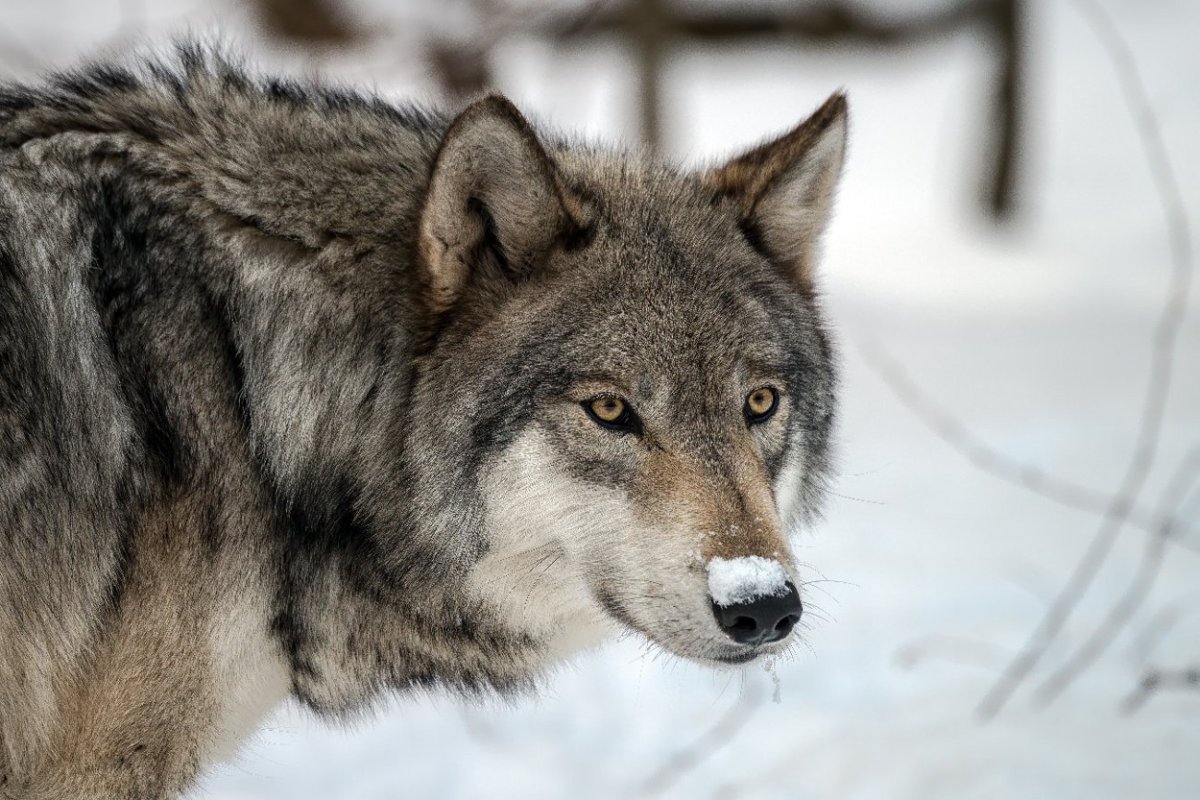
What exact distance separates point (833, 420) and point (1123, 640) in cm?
226

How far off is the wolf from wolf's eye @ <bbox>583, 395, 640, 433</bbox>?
1cm

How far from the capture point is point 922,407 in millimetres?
8000

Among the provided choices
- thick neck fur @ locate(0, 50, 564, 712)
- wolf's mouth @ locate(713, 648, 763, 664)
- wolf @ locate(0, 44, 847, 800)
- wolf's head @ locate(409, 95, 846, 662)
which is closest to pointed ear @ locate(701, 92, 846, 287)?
wolf @ locate(0, 44, 847, 800)

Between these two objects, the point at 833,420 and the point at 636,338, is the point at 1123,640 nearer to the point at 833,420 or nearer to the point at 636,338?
the point at 833,420

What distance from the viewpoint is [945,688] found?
4742 mm

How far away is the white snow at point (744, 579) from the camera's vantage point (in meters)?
2.60

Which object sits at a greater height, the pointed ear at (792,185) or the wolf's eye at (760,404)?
the pointed ear at (792,185)

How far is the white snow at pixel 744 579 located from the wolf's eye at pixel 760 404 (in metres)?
0.45

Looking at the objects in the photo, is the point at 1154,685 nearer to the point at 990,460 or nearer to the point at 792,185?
the point at 990,460

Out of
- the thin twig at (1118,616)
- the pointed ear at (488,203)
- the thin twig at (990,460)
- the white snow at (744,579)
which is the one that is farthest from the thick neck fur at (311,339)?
the thin twig at (990,460)

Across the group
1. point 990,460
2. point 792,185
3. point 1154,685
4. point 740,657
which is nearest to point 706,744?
point 1154,685

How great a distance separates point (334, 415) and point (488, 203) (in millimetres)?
634

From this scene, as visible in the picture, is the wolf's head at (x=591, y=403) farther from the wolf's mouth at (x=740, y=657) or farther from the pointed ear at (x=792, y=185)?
the pointed ear at (x=792, y=185)

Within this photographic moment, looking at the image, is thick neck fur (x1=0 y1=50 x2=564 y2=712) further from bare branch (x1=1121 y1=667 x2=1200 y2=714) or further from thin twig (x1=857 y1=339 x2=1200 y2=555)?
thin twig (x1=857 y1=339 x2=1200 y2=555)
